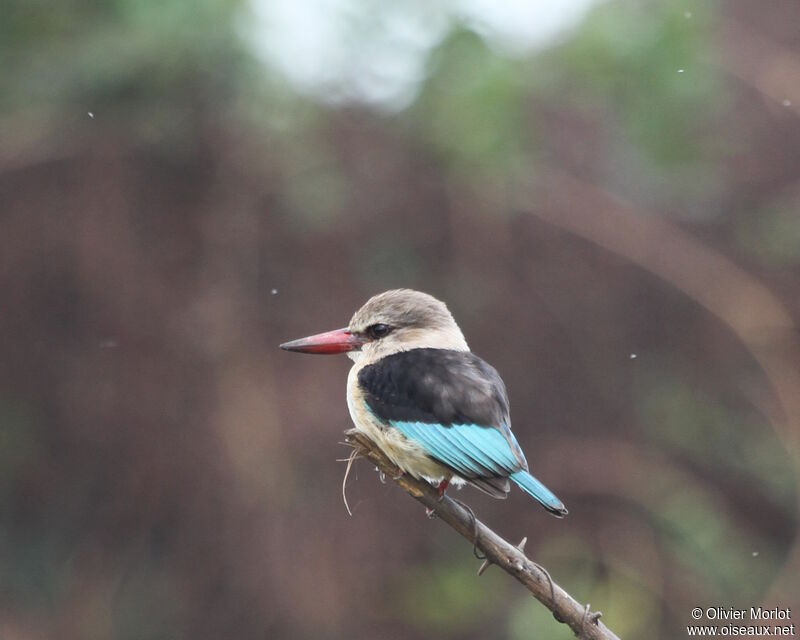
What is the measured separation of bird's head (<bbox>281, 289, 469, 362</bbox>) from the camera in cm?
347

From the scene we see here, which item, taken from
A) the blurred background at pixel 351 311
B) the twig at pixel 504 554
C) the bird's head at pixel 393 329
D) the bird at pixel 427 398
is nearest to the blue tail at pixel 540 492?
the bird at pixel 427 398

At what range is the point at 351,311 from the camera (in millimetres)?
6055

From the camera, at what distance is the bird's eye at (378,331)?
3.50 metres

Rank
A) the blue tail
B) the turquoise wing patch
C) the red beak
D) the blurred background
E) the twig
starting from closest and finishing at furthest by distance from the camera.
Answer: the twig, the blue tail, the turquoise wing patch, the red beak, the blurred background

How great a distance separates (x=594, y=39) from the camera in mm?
5973

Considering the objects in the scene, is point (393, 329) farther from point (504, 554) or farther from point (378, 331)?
point (504, 554)

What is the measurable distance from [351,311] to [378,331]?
8.36 ft

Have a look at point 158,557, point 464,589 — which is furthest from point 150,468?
point 464,589

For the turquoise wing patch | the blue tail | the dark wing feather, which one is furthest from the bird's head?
the blue tail

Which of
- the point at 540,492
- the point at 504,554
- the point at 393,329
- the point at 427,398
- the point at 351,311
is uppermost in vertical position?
the point at 504,554

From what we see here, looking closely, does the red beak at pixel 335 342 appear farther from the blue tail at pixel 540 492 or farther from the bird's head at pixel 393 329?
the blue tail at pixel 540 492

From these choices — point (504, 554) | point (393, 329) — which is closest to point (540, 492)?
point (504, 554)

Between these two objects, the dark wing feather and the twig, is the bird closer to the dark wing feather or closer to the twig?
the dark wing feather

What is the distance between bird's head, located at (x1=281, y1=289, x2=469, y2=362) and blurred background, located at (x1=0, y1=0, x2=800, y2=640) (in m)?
2.38
